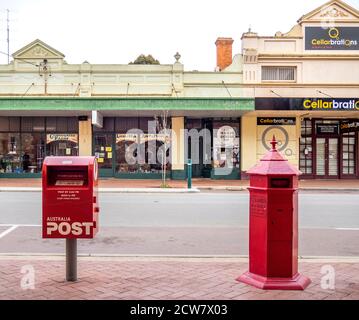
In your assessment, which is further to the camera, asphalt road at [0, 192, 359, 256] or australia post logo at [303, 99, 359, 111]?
australia post logo at [303, 99, 359, 111]

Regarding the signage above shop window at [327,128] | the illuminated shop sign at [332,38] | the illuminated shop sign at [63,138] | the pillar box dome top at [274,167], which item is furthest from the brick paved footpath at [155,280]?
the illuminated shop sign at [332,38]

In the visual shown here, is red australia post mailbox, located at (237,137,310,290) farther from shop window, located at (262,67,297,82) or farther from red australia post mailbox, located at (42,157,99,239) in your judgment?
shop window, located at (262,67,297,82)

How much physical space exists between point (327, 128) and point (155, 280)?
21.9 meters

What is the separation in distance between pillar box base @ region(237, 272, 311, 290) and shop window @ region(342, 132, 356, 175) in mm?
21817

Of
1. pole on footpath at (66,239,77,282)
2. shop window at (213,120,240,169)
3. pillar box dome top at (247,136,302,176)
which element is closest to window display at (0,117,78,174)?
shop window at (213,120,240,169)

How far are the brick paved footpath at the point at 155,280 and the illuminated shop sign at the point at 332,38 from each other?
1996 cm

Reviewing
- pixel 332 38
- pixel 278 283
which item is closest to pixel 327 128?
pixel 332 38

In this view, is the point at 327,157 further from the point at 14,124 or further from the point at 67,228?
the point at 67,228

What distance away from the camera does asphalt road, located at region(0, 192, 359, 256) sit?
801 cm

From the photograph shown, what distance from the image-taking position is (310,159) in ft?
84.4

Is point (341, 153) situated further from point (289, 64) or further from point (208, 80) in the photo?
point (208, 80)

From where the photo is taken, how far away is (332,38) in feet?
81.0

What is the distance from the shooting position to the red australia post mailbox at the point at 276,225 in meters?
5.12

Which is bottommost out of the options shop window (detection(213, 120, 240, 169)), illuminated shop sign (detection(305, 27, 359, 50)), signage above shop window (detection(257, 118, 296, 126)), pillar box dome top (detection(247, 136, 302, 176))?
pillar box dome top (detection(247, 136, 302, 176))
